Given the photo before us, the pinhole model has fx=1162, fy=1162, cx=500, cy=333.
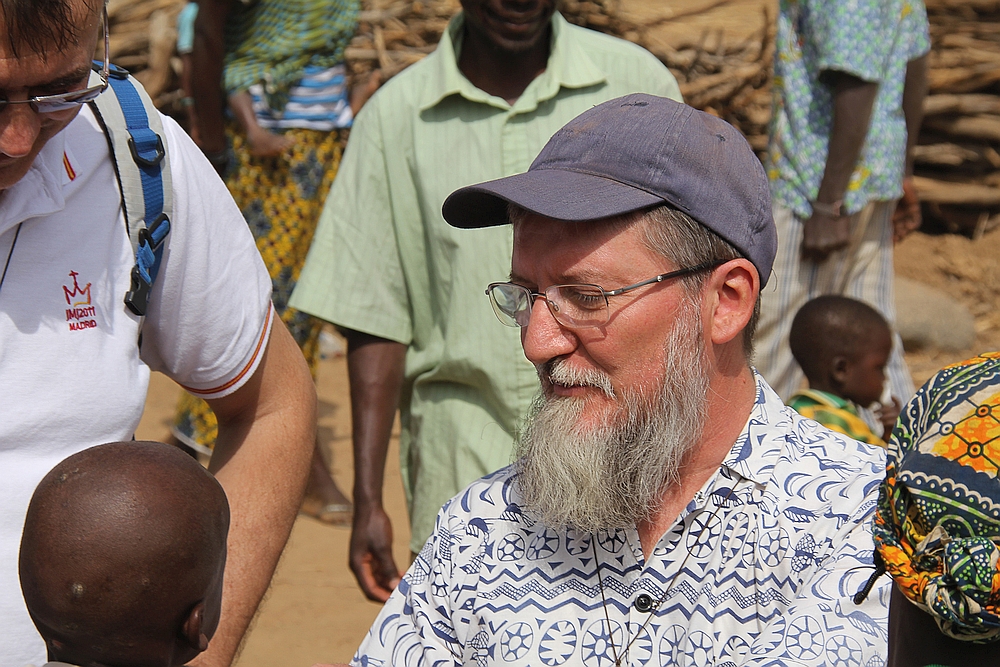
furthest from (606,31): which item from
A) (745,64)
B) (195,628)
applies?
(195,628)

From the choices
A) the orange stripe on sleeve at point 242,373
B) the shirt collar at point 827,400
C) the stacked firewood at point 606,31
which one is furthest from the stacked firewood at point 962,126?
the orange stripe on sleeve at point 242,373

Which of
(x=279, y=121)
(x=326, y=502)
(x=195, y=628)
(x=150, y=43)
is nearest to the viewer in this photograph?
(x=195, y=628)

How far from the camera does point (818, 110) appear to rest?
192 inches

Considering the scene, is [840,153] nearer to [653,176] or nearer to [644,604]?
[653,176]

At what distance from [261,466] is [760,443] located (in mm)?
1015

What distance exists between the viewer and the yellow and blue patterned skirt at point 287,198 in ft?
19.7

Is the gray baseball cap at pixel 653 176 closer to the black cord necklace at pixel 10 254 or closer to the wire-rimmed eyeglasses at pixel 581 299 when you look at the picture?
the wire-rimmed eyeglasses at pixel 581 299

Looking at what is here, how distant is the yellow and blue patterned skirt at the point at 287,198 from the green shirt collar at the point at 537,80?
2.53 metres

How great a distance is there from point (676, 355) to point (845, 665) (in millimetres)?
611

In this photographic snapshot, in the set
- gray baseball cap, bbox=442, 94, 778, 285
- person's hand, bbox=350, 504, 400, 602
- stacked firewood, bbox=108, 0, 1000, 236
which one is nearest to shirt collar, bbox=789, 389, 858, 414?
person's hand, bbox=350, 504, 400, 602

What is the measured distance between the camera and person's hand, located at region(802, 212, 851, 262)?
4.85 metres

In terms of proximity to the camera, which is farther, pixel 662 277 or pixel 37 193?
Answer: pixel 662 277

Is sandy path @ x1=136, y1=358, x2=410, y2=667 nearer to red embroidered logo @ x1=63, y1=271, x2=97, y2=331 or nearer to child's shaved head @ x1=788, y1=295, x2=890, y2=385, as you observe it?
child's shaved head @ x1=788, y1=295, x2=890, y2=385

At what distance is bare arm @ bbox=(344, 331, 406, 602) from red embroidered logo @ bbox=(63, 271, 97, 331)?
5.56 ft
